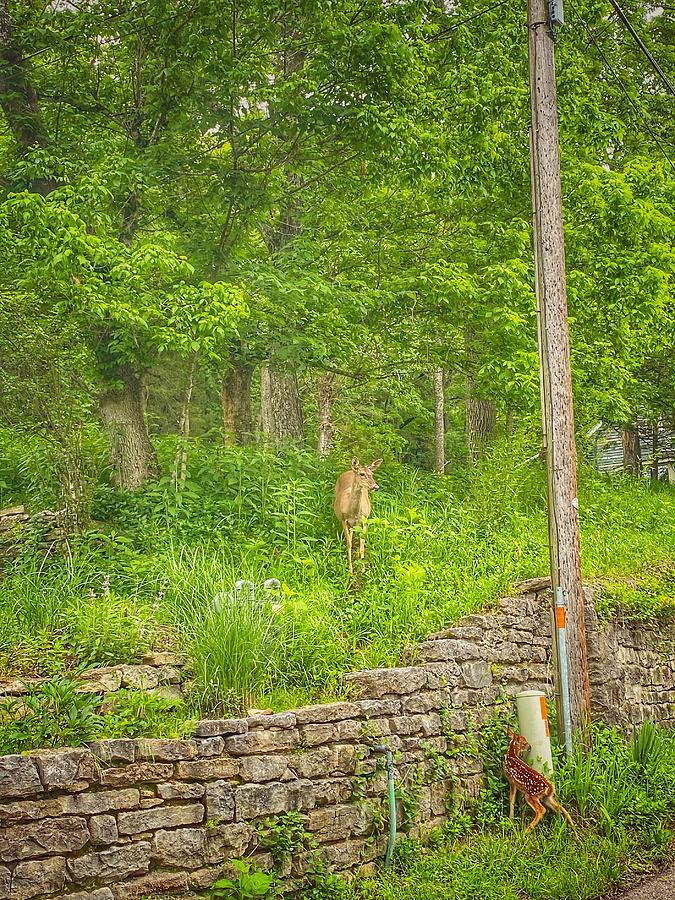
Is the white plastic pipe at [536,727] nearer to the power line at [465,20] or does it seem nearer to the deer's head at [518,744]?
the deer's head at [518,744]

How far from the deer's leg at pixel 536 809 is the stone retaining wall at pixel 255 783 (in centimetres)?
49

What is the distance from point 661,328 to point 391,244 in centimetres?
448

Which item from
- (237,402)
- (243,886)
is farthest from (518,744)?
(237,402)

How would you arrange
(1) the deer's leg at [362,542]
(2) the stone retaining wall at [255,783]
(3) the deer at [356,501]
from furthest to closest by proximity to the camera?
(3) the deer at [356,501]
(1) the deer's leg at [362,542]
(2) the stone retaining wall at [255,783]

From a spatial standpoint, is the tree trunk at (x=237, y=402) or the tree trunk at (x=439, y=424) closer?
the tree trunk at (x=237, y=402)

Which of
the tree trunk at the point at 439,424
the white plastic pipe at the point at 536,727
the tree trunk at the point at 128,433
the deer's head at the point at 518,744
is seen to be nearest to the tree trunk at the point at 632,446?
the tree trunk at the point at 439,424

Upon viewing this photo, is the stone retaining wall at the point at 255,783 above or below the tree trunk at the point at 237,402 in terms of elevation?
below

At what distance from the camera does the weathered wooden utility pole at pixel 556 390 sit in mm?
8680

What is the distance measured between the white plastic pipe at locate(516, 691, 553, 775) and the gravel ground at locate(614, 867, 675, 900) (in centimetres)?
118

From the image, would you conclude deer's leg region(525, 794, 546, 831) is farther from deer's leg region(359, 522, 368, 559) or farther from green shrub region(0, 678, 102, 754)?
green shrub region(0, 678, 102, 754)

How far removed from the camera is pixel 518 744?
319 inches

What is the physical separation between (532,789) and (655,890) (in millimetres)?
1157

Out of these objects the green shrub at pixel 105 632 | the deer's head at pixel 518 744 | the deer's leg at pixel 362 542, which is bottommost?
the deer's head at pixel 518 744

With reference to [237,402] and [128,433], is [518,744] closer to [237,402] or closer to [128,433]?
[128,433]
